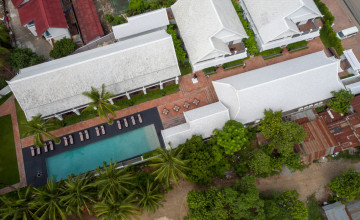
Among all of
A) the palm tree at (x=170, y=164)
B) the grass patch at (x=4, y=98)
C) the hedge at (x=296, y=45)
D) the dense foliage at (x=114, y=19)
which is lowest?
the palm tree at (x=170, y=164)

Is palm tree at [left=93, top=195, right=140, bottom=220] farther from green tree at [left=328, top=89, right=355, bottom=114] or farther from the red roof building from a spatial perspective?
Answer: green tree at [left=328, top=89, right=355, bottom=114]

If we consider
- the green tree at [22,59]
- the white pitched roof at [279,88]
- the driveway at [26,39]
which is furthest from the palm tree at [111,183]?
the driveway at [26,39]

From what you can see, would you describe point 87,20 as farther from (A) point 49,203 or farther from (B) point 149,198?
(B) point 149,198

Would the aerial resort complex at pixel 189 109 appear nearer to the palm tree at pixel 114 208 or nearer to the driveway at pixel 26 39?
the driveway at pixel 26 39

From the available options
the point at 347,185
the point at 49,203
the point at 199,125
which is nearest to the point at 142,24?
the point at 199,125

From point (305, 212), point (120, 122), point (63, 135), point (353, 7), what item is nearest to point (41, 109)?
point (63, 135)

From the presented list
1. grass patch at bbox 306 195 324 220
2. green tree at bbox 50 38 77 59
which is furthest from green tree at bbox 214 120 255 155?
green tree at bbox 50 38 77 59
